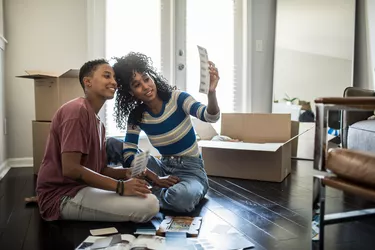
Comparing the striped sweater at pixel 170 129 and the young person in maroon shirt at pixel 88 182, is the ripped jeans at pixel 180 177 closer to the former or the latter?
the striped sweater at pixel 170 129

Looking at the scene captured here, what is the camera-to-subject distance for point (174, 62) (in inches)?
125

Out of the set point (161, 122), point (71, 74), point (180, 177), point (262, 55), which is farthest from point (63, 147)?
point (262, 55)

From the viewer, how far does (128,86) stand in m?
1.77

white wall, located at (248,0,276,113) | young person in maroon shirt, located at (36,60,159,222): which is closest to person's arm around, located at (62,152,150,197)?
young person in maroon shirt, located at (36,60,159,222)

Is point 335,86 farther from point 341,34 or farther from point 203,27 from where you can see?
point 203,27

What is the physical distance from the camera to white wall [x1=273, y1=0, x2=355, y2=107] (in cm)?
315

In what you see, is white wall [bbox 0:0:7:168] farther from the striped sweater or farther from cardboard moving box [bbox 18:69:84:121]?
the striped sweater

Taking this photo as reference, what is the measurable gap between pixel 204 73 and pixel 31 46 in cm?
185

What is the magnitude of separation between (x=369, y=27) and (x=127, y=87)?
2380mm

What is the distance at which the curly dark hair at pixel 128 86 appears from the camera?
173 cm

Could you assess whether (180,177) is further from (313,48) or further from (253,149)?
(313,48)

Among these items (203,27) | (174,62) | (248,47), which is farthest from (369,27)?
(174,62)

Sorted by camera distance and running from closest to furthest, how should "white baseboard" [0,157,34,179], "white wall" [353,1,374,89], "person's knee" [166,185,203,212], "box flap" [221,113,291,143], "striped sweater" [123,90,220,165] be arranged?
"person's knee" [166,185,203,212]
"striped sweater" [123,90,220,165]
"box flap" [221,113,291,143]
"white baseboard" [0,157,34,179]
"white wall" [353,1,374,89]

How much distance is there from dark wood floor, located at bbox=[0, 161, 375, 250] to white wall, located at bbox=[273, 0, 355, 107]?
1320 millimetres
